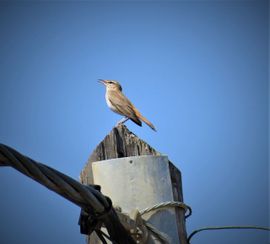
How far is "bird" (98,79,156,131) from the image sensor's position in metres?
9.83

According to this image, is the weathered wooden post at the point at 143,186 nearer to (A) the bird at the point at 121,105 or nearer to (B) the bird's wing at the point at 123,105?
(A) the bird at the point at 121,105

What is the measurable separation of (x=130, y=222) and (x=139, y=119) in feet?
23.1

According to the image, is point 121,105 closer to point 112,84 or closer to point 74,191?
point 112,84

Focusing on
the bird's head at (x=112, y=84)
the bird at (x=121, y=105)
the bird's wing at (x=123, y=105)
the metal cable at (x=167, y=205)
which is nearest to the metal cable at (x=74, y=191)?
the metal cable at (x=167, y=205)

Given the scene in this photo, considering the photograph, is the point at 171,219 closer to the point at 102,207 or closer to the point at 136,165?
the point at 136,165

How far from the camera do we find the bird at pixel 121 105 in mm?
9828

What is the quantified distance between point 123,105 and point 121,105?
5 centimetres

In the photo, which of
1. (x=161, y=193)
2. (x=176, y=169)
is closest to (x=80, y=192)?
(x=161, y=193)

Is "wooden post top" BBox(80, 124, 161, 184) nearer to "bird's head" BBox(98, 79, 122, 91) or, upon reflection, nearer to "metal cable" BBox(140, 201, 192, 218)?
"metal cable" BBox(140, 201, 192, 218)

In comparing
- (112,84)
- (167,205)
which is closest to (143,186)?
(167,205)

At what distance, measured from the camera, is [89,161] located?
3328 mm

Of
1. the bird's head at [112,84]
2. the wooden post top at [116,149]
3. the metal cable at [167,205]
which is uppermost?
the bird's head at [112,84]

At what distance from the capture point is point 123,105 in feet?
34.1

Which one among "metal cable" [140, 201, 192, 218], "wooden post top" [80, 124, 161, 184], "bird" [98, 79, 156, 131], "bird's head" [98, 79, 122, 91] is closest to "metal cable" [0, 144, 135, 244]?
"metal cable" [140, 201, 192, 218]
